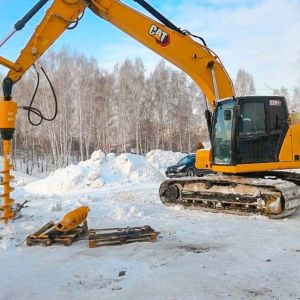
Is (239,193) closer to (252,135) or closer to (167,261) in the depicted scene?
(252,135)

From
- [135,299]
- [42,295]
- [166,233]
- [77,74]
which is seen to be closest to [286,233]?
[166,233]

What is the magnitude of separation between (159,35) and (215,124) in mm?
2396

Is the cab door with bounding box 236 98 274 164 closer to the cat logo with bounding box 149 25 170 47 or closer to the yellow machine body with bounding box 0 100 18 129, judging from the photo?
the cat logo with bounding box 149 25 170 47

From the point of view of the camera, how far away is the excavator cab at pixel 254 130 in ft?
31.2

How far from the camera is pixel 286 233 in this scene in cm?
742

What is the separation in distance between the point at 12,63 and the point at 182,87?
41212 mm

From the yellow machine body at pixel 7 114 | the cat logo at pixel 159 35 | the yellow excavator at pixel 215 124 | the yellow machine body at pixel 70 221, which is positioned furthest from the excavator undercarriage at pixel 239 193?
the yellow machine body at pixel 7 114

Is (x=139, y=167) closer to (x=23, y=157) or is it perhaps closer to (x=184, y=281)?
(x=184, y=281)

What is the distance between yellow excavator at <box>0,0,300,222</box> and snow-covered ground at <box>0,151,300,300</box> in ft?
1.70

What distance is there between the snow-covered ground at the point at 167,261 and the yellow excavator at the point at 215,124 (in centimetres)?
52

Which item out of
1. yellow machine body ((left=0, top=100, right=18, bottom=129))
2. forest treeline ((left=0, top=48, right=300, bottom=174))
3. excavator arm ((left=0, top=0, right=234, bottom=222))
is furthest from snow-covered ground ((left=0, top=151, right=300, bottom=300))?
forest treeline ((left=0, top=48, right=300, bottom=174))

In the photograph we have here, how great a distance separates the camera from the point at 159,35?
10188 mm

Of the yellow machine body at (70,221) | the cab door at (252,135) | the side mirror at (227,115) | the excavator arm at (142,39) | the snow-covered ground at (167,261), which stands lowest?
the snow-covered ground at (167,261)

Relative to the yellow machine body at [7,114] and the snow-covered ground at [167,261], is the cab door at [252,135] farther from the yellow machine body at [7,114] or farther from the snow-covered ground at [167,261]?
the yellow machine body at [7,114]
